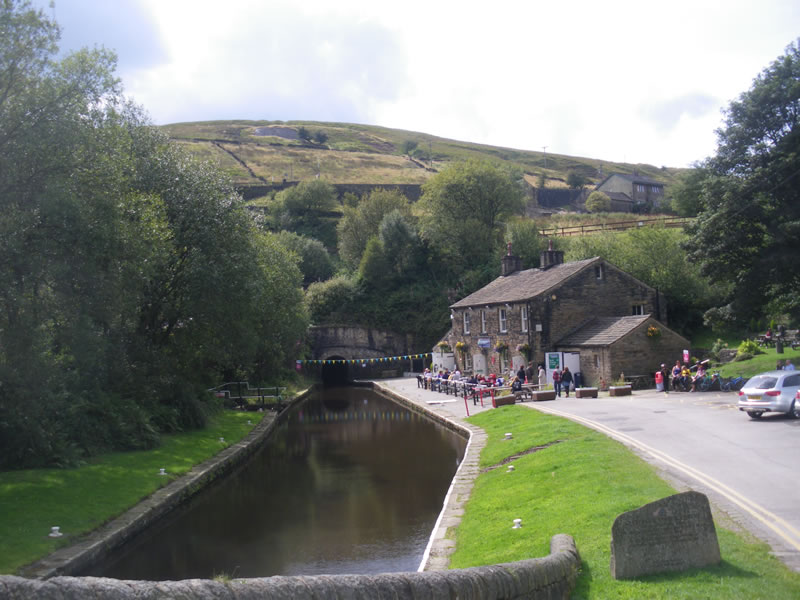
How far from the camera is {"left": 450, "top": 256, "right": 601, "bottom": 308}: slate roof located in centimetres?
3491

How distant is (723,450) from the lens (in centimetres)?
1418

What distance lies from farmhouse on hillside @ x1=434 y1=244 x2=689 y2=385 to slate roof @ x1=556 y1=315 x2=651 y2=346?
5 cm

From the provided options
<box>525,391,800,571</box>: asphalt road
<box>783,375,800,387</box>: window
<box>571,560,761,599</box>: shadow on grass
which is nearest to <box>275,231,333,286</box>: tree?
<box>525,391,800,571</box>: asphalt road

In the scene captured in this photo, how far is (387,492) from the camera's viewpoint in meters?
16.7

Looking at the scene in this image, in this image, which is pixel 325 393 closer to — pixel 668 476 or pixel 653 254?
pixel 653 254

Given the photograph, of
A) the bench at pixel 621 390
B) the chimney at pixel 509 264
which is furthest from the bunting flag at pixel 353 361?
the bench at pixel 621 390

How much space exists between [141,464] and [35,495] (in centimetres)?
456

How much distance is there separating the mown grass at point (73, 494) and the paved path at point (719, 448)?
814 centimetres

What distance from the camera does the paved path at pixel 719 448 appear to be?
30.4ft

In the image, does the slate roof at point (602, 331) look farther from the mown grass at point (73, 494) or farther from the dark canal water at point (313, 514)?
the mown grass at point (73, 494)

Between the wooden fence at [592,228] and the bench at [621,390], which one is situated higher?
the wooden fence at [592,228]

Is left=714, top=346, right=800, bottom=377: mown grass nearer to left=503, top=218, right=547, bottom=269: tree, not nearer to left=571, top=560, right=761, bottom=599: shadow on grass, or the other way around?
left=571, top=560, right=761, bottom=599: shadow on grass

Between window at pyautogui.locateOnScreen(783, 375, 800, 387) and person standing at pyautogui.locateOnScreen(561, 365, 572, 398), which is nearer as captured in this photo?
window at pyautogui.locateOnScreen(783, 375, 800, 387)

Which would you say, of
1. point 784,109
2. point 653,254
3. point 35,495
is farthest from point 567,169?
point 35,495
